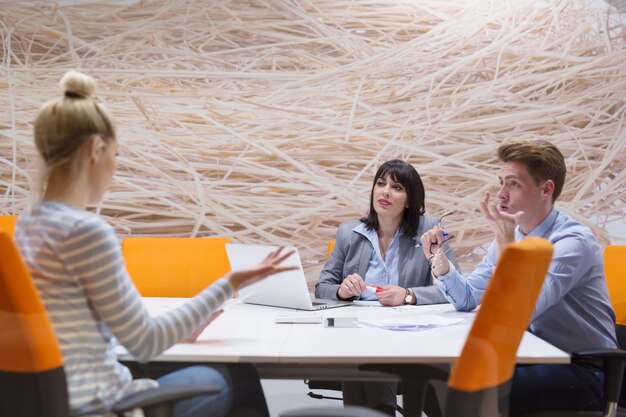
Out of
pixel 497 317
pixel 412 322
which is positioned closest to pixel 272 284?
pixel 412 322

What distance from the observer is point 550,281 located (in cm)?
233

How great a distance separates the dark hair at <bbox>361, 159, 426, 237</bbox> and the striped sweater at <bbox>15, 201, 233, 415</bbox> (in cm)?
207

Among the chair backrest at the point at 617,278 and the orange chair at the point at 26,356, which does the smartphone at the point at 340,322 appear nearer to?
the orange chair at the point at 26,356

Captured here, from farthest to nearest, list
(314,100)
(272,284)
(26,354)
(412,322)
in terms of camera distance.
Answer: (314,100) < (272,284) < (412,322) < (26,354)

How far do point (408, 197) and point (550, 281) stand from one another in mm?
Result: 1251

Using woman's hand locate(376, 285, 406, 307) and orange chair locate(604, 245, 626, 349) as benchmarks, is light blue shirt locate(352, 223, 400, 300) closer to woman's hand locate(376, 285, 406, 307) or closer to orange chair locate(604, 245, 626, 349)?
woman's hand locate(376, 285, 406, 307)

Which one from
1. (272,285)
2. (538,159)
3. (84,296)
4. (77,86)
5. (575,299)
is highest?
(77,86)

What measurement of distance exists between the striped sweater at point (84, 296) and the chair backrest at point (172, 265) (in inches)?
72.2

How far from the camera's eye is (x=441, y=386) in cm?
167

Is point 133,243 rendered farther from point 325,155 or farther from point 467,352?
point 467,352

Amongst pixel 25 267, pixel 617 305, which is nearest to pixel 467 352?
pixel 25 267

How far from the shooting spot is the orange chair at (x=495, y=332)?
1.44m

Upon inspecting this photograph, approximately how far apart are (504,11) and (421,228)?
2091 millimetres

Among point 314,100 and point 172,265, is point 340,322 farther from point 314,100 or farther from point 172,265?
point 314,100
